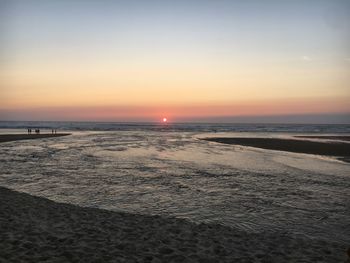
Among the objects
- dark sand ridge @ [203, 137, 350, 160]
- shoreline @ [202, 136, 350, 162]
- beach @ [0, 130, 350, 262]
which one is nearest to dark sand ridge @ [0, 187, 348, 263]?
beach @ [0, 130, 350, 262]

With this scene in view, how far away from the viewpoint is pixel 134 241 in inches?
320

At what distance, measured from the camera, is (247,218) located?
429 inches

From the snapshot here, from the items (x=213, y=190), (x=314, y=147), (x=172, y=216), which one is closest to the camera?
(x=172, y=216)

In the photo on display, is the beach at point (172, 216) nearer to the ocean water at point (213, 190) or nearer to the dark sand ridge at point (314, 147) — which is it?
the ocean water at point (213, 190)

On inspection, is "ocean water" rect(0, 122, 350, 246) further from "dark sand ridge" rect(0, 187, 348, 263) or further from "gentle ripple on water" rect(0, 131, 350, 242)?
"dark sand ridge" rect(0, 187, 348, 263)

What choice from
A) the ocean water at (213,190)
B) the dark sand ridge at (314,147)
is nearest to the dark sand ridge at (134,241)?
the ocean water at (213,190)

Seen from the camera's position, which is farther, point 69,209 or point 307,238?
point 69,209

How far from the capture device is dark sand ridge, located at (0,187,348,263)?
23.6 ft

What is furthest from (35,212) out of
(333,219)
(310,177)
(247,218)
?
(310,177)

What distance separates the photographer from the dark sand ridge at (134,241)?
7184mm

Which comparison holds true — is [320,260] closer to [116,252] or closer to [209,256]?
[209,256]

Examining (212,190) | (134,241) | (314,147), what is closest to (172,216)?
(134,241)

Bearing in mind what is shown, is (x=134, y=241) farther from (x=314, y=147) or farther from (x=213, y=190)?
(x=314, y=147)

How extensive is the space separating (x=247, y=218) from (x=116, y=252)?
5.09 m
